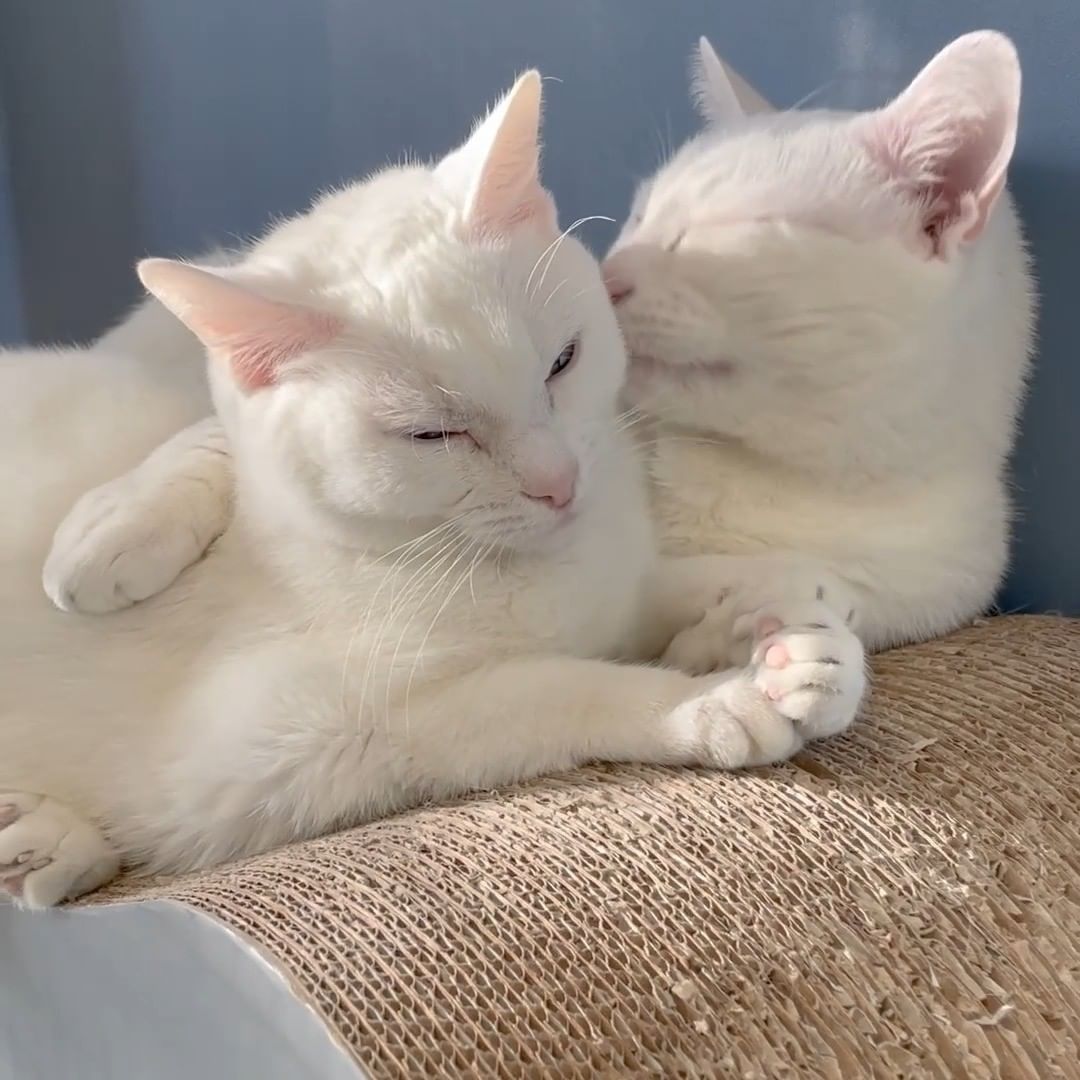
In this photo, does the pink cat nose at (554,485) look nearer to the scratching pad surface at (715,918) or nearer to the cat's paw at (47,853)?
the scratching pad surface at (715,918)

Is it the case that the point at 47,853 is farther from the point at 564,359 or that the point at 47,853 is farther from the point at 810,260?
the point at 810,260

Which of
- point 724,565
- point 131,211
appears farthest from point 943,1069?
point 131,211

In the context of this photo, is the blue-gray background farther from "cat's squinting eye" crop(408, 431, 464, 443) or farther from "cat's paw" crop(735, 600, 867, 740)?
"cat's squinting eye" crop(408, 431, 464, 443)

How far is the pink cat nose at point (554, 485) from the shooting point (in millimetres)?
884

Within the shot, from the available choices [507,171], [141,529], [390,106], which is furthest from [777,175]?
[390,106]

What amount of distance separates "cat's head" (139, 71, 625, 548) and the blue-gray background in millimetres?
484

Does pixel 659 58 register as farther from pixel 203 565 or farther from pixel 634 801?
pixel 634 801

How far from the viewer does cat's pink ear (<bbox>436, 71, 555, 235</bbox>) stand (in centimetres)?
90

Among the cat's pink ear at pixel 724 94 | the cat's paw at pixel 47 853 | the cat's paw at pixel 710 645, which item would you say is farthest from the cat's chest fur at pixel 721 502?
the cat's paw at pixel 47 853

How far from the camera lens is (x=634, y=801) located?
2.73 ft

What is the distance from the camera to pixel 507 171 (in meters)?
0.93

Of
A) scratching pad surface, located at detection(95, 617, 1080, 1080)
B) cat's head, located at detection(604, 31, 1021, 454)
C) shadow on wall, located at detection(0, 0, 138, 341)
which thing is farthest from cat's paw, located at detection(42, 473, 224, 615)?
shadow on wall, located at detection(0, 0, 138, 341)

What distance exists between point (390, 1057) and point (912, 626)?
0.69 meters

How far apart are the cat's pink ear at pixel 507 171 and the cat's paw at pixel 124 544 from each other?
0.36 m
